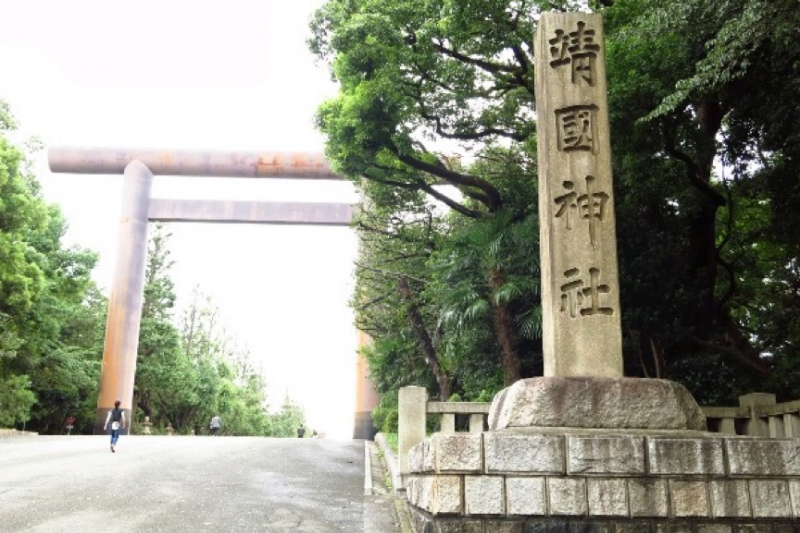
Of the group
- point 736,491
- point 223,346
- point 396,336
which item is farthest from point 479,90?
point 223,346

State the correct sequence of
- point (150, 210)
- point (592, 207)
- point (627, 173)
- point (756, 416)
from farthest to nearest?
point (150, 210) < point (627, 173) < point (756, 416) < point (592, 207)

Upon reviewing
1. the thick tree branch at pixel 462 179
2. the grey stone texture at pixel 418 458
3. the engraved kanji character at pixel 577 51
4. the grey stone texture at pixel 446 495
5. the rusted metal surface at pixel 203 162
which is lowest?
the grey stone texture at pixel 446 495

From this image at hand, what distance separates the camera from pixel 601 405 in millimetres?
4125

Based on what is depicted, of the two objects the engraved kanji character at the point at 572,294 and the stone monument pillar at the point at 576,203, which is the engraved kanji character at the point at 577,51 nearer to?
the stone monument pillar at the point at 576,203

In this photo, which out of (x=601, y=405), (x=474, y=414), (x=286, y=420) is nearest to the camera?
(x=601, y=405)

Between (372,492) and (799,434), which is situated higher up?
(799,434)

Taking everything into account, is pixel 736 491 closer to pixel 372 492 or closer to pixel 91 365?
pixel 372 492

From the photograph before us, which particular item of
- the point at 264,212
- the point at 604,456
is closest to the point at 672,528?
the point at 604,456

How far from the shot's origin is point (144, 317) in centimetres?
2795

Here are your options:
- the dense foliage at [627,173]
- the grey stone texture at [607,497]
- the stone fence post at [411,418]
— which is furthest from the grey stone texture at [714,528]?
the dense foliage at [627,173]

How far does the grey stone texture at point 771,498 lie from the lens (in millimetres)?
3645

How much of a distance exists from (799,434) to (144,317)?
25.7 m

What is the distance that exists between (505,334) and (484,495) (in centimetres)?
723

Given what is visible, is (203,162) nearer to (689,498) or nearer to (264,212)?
(264,212)
